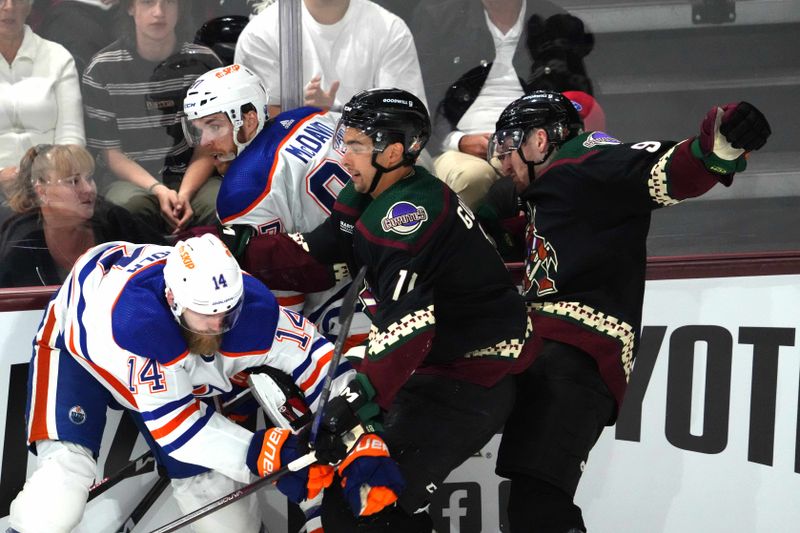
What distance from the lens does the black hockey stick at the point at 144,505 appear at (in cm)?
330

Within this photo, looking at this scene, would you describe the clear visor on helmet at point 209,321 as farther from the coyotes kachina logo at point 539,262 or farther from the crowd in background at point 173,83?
the coyotes kachina logo at point 539,262

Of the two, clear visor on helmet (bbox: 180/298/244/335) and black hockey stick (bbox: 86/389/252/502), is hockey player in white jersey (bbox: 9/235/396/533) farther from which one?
black hockey stick (bbox: 86/389/252/502)

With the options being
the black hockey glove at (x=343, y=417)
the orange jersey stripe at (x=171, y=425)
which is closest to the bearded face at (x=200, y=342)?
the orange jersey stripe at (x=171, y=425)

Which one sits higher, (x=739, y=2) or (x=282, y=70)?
(x=739, y=2)

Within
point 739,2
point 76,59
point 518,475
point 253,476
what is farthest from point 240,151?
point 739,2

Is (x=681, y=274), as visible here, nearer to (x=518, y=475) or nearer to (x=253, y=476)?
(x=518, y=475)

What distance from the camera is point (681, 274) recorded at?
11.5 feet

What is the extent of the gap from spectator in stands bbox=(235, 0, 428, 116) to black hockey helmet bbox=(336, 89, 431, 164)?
619 mm

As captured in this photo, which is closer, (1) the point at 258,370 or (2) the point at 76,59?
(1) the point at 258,370

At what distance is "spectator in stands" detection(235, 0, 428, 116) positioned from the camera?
3369 millimetres

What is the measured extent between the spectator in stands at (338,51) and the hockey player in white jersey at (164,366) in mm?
731

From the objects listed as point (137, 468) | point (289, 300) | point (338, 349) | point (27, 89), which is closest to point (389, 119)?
point (338, 349)

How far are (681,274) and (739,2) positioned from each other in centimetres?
85

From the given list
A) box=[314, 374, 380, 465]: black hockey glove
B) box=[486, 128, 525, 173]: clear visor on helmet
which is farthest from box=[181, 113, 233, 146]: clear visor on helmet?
box=[314, 374, 380, 465]: black hockey glove
